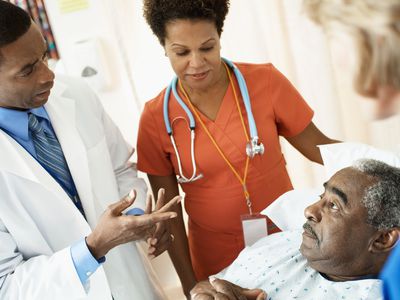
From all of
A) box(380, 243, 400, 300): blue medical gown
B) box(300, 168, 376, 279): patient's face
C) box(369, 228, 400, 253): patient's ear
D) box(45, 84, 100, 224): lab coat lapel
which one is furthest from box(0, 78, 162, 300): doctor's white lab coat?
box(380, 243, 400, 300): blue medical gown

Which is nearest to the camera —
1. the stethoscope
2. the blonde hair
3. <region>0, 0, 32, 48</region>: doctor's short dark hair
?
the blonde hair

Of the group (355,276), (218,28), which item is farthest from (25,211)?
(355,276)

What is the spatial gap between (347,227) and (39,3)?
1786 millimetres

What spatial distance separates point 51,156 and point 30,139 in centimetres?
8

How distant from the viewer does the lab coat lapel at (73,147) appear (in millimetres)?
1492

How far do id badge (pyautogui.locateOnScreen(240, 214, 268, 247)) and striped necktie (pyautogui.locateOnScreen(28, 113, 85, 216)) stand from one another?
532 millimetres

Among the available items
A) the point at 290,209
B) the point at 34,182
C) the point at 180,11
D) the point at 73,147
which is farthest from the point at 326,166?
the point at 34,182

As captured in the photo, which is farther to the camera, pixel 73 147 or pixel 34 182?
pixel 73 147

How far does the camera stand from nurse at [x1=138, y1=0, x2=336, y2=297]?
1608 millimetres

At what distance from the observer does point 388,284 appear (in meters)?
0.71

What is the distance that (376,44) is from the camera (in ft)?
2.13

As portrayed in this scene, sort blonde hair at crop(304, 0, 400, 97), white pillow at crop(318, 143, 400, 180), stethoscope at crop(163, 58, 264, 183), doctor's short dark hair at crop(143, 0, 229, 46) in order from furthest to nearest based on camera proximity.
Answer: white pillow at crop(318, 143, 400, 180)
stethoscope at crop(163, 58, 264, 183)
doctor's short dark hair at crop(143, 0, 229, 46)
blonde hair at crop(304, 0, 400, 97)

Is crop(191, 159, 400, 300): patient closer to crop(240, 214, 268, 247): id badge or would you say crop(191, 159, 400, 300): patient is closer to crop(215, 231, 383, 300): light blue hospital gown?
crop(215, 231, 383, 300): light blue hospital gown

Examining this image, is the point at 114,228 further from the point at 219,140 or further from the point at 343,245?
the point at 343,245
